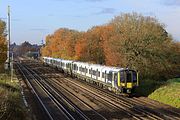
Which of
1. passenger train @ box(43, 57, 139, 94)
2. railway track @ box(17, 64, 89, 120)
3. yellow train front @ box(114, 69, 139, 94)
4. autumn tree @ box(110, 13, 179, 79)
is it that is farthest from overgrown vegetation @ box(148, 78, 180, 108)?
autumn tree @ box(110, 13, 179, 79)

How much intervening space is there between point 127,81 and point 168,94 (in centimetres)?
452

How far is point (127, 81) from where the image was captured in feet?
121

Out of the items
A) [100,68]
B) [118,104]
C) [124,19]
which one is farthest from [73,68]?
[118,104]

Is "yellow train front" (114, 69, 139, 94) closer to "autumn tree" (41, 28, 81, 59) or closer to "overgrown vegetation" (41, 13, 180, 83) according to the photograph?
"overgrown vegetation" (41, 13, 180, 83)

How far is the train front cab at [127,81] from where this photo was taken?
36781mm

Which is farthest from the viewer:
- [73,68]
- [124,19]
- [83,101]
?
[73,68]

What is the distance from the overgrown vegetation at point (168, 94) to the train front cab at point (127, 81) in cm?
192

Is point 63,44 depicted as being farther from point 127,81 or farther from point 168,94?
point 168,94

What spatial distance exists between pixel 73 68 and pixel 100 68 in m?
19.9

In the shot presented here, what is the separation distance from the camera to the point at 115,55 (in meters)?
49.8

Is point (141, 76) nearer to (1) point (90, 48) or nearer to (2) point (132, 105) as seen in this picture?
(2) point (132, 105)

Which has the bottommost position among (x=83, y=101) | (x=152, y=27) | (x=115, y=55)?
(x=83, y=101)

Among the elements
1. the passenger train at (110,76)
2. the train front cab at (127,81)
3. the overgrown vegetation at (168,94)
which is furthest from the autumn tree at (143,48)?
the train front cab at (127,81)

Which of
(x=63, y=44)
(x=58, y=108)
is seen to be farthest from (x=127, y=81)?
(x=63, y=44)
